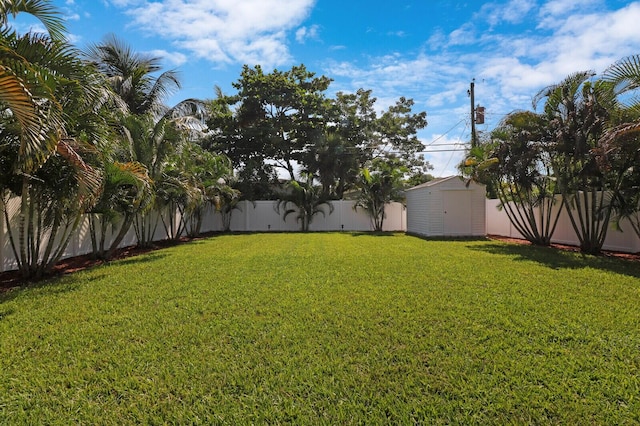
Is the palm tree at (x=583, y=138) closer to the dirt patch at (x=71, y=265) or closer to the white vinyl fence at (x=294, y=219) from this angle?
the white vinyl fence at (x=294, y=219)

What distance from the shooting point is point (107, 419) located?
239cm

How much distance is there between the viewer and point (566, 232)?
39.3 ft

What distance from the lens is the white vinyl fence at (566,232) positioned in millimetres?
10031

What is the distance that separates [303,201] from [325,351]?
50.5ft

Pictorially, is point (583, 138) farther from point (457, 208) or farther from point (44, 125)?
point (44, 125)

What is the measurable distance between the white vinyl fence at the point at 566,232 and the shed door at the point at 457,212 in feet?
6.20

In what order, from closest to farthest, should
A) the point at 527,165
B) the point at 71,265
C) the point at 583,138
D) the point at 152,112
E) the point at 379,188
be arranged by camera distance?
the point at 71,265
the point at 583,138
the point at 527,165
the point at 152,112
the point at 379,188

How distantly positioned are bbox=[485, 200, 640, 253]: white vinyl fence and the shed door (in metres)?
1.89

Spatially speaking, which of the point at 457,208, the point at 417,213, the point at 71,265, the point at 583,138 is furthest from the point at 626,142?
the point at 71,265

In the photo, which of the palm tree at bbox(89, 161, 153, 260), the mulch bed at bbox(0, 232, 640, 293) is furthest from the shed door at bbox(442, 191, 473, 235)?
the palm tree at bbox(89, 161, 153, 260)

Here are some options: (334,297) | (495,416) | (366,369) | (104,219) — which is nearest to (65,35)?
(104,219)

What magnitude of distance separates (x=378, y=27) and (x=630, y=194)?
853 cm

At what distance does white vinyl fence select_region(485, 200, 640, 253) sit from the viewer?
1003 cm

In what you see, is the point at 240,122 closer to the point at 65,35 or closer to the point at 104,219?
the point at 104,219
